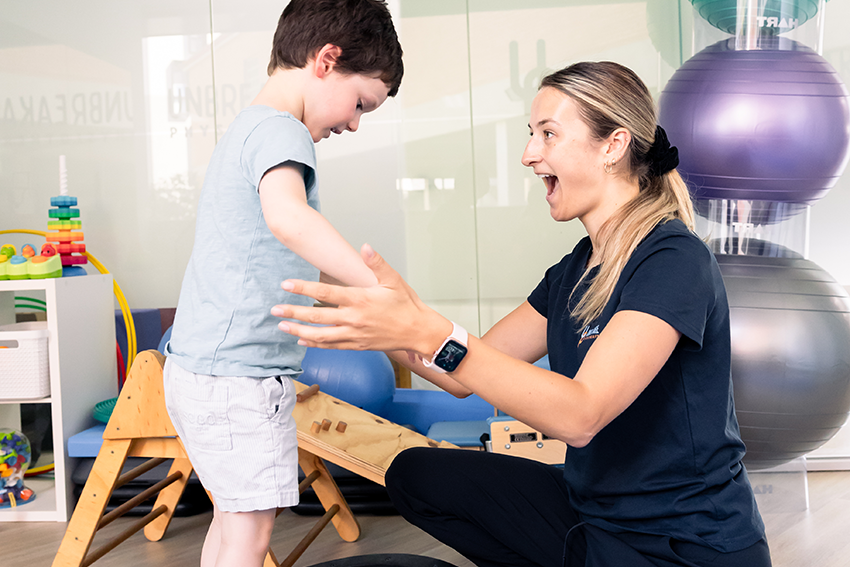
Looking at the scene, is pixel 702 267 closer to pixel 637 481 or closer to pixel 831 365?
pixel 637 481

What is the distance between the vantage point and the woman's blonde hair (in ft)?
4.12

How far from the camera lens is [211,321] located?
1218 mm

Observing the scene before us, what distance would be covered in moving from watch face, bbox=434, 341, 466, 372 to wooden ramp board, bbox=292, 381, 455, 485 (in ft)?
3.21

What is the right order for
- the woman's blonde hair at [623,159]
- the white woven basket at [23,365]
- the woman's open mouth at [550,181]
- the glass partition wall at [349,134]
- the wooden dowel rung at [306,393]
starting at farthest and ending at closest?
the glass partition wall at [349,134], the white woven basket at [23,365], the wooden dowel rung at [306,393], the woman's open mouth at [550,181], the woman's blonde hair at [623,159]

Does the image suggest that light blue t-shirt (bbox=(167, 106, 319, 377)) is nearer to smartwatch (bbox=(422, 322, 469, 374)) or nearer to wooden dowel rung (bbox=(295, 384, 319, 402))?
smartwatch (bbox=(422, 322, 469, 374))

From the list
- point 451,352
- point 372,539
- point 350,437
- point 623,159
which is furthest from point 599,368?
point 372,539

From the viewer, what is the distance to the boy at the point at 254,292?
121 centimetres

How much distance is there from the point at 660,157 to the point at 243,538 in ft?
3.35

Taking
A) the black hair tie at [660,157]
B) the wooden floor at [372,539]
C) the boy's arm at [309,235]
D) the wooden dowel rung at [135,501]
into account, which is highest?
the black hair tie at [660,157]

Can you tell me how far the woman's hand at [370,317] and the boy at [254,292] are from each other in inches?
14.6

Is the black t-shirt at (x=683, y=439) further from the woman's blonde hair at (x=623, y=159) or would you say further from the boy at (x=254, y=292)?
the boy at (x=254, y=292)

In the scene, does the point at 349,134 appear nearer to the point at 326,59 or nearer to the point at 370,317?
the point at 326,59

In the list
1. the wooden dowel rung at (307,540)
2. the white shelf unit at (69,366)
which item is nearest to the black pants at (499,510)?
the wooden dowel rung at (307,540)

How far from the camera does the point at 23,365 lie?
231 cm
